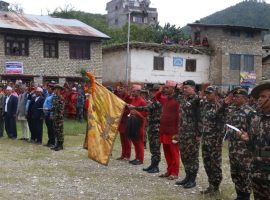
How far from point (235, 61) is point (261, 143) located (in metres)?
32.4

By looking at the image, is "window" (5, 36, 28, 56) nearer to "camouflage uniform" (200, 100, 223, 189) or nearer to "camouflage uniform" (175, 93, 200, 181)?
"camouflage uniform" (175, 93, 200, 181)

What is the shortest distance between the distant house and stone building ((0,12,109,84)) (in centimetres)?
318

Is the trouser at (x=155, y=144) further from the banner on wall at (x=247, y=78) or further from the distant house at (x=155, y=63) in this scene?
the banner on wall at (x=247, y=78)

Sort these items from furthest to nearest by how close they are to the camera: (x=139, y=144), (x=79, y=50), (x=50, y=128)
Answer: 1. (x=79, y=50)
2. (x=50, y=128)
3. (x=139, y=144)

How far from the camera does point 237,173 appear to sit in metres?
6.66

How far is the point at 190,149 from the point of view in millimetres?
7859

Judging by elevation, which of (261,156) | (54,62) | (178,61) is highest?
(178,61)

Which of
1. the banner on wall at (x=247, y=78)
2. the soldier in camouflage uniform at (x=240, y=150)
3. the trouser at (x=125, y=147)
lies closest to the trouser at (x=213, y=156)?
the soldier in camouflage uniform at (x=240, y=150)

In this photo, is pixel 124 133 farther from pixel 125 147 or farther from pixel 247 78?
pixel 247 78

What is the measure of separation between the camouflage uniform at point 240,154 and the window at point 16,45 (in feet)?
75.2

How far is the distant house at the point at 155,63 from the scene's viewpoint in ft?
107

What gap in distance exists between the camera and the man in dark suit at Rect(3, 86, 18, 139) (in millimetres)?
Answer: 15180

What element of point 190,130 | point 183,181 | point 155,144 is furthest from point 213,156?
point 155,144

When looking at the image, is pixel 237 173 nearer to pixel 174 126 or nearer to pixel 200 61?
pixel 174 126
